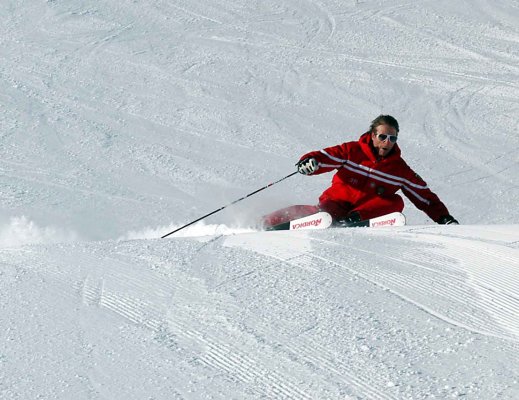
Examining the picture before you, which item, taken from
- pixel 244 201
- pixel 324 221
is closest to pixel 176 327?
pixel 324 221

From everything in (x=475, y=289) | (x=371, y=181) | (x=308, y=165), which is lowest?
(x=371, y=181)

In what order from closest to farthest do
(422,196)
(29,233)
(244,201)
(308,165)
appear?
1. (308,165)
2. (422,196)
3. (29,233)
4. (244,201)

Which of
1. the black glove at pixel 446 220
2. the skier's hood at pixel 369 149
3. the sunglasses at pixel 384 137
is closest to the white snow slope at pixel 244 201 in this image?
the skier's hood at pixel 369 149

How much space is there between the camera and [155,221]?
28.2 feet

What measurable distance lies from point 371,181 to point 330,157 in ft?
1.36

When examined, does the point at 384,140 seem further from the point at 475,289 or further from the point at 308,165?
the point at 475,289

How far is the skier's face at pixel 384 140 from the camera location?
7.02m

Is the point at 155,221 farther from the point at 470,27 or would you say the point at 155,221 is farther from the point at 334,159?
the point at 470,27

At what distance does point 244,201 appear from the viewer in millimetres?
8898

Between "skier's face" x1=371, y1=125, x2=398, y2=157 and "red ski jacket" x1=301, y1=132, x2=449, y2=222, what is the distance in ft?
0.18

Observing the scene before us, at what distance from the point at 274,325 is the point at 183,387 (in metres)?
0.60

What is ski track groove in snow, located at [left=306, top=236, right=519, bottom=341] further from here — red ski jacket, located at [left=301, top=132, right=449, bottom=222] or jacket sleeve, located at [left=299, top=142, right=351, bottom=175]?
red ski jacket, located at [left=301, top=132, right=449, bottom=222]

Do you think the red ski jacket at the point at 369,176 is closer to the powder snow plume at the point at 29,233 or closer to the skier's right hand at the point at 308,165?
the skier's right hand at the point at 308,165

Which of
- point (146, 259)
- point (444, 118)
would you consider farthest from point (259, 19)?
point (146, 259)
